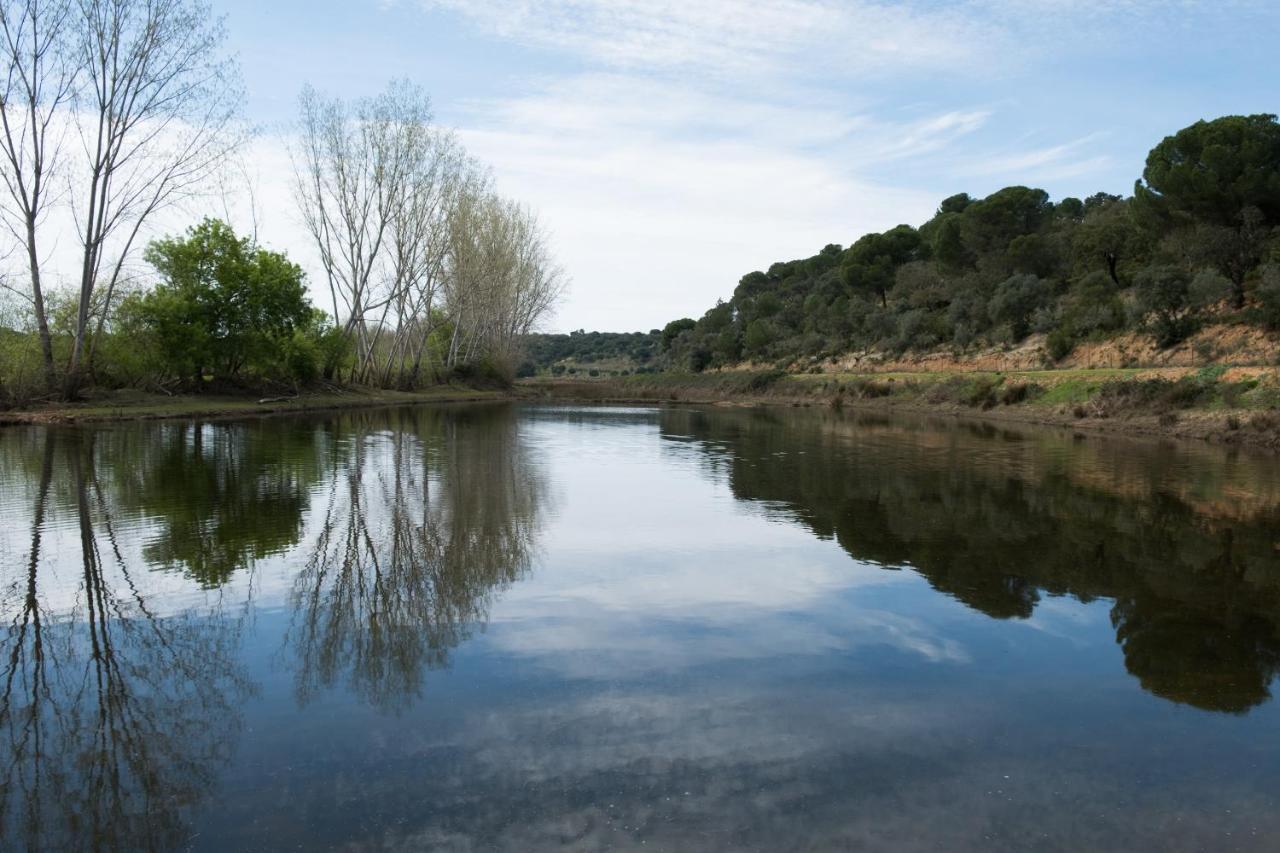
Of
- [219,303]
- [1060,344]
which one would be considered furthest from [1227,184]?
[219,303]

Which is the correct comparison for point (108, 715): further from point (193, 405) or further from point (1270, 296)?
point (1270, 296)

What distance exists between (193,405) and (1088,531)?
28540mm

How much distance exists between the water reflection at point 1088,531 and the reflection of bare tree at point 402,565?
13.1 ft

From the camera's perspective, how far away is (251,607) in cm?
697

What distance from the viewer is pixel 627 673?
5730 mm

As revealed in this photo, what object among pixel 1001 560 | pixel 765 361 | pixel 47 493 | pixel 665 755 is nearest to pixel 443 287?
pixel 765 361

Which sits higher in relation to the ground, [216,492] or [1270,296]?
[1270,296]

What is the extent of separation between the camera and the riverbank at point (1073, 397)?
25.9 meters

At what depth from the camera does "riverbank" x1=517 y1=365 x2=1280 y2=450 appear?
1018 inches

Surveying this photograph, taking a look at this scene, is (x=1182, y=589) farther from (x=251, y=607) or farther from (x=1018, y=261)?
(x=1018, y=261)

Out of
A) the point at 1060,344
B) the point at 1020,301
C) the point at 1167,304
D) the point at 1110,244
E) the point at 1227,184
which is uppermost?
the point at 1227,184

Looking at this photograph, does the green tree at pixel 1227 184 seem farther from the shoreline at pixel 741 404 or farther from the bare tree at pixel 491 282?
the bare tree at pixel 491 282

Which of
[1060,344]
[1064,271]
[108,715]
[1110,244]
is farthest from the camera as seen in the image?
[1064,271]

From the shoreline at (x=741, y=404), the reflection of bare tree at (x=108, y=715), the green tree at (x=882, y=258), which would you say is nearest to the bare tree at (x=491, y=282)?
the shoreline at (x=741, y=404)
